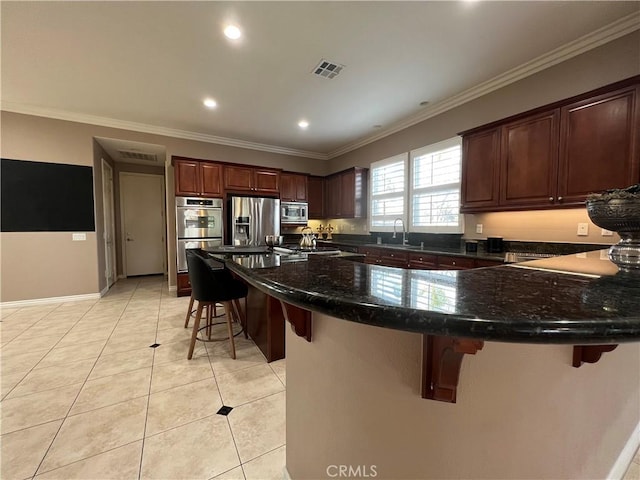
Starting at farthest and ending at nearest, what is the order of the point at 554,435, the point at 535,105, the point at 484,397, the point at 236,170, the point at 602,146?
the point at 236,170 < the point at 535,105 < the point at 602,146 < the point at 554,435 < the point at 484,397

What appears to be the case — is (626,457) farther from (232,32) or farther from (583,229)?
(232,32)

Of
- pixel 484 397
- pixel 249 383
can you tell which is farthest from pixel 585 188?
pixel 249 383

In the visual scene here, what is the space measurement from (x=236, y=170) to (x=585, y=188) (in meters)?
4.73

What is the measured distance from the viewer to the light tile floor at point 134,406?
135 centimetres

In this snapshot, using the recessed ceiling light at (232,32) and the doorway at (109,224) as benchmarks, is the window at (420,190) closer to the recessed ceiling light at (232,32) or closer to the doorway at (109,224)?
the recessed ceiling light at (232,32)

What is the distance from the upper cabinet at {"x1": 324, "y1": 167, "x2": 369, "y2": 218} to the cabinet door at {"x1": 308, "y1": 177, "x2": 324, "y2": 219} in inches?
12.5

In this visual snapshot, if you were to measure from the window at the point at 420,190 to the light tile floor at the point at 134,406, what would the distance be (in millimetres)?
2919

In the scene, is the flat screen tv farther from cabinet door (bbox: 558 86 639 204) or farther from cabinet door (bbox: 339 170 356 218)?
cabinet door (bbox: 558 86 639 204)

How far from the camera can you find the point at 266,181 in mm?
5207

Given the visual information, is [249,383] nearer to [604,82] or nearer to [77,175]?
[604,82]

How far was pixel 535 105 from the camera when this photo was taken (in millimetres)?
2775

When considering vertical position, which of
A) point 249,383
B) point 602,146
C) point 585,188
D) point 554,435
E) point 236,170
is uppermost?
point 236,170

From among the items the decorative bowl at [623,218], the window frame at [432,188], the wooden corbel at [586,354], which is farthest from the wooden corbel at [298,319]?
the window frame at [432,188]

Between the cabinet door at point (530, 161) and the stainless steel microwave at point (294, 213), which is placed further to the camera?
the stainless steel microwave at point (294, 213)
